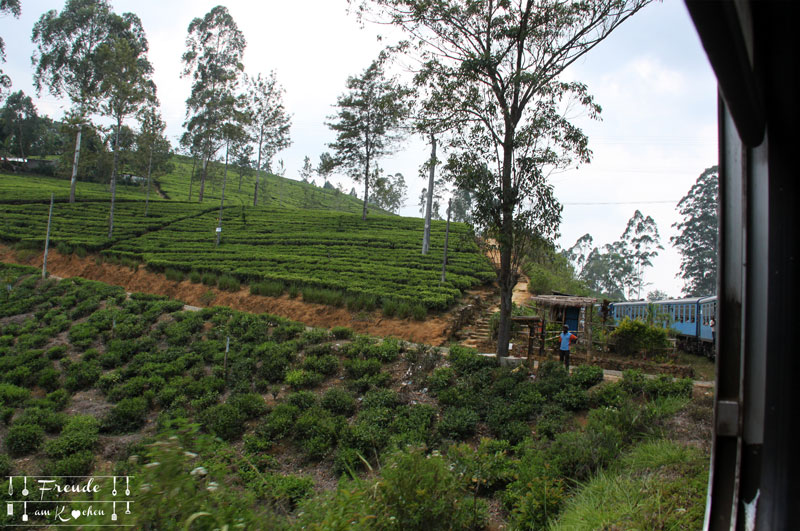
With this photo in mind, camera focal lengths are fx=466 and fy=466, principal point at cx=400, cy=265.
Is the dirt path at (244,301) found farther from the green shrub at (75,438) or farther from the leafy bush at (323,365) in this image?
the green shrub at (75,438)

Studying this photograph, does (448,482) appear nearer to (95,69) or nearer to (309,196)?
(95,69)

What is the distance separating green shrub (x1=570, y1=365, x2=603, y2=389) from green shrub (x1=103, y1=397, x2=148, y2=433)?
9.41 metres

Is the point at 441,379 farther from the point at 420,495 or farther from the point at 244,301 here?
the point at 244,301

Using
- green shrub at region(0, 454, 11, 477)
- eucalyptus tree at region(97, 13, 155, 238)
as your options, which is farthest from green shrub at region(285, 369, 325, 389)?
eucalyptus tree at region(97, 13, 155, 238)

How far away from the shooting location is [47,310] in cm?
1817

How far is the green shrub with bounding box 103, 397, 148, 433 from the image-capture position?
10.1 meters

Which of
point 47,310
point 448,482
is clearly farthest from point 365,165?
point 448,482

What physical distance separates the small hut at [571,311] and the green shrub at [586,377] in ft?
13.5

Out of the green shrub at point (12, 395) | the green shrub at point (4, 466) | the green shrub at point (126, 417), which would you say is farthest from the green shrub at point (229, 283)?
the green shrub at point (4, 466)

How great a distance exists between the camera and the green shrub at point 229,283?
67.9ft

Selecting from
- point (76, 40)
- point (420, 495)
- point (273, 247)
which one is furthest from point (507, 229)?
point (76, 40)

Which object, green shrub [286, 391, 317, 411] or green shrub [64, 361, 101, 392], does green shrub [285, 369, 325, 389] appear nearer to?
green shrub [286, 391, 317, 411]

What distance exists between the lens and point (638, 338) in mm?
15031

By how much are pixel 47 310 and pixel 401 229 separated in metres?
23.1
